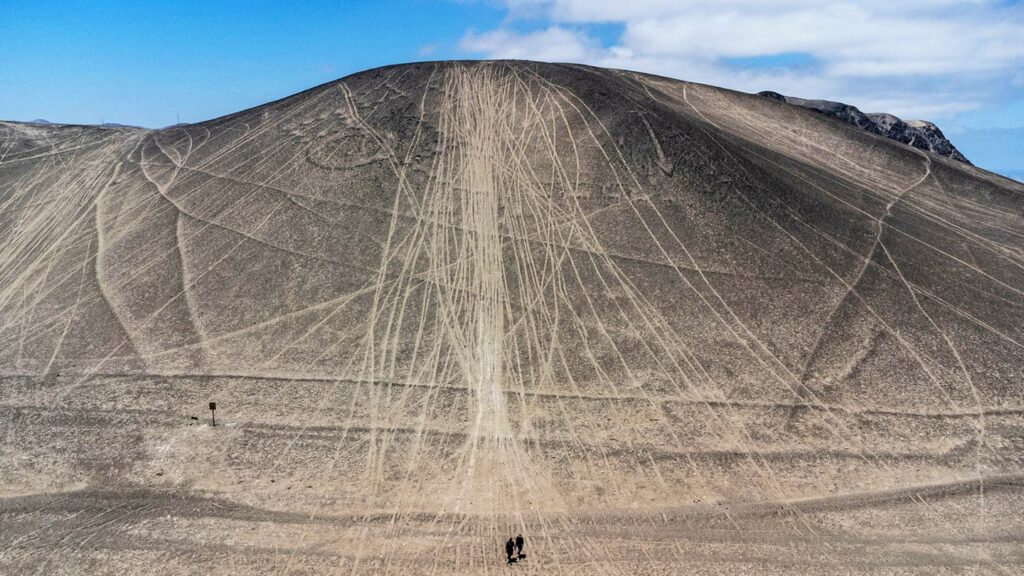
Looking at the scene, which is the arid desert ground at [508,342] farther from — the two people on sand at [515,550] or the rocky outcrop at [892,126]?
the rocky outcrop at [892,126]

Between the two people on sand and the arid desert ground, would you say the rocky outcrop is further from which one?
the two people on sand

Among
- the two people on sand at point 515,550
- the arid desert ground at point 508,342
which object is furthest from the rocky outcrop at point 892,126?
the two people on sand at point 515,550

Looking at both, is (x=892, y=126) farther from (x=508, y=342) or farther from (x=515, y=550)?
(x=515, y=550)

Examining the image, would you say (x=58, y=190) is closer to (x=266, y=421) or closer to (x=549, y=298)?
(x=266, y=421)

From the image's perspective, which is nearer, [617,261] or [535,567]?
[535,567]

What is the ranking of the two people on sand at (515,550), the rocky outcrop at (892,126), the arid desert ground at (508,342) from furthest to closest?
the rocky outcrop at (892,126)
the arid desert ground at (508,342)
the two people on sand at (515,550)

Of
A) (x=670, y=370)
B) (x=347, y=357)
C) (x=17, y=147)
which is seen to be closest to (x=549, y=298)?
(x=670, y=370)
